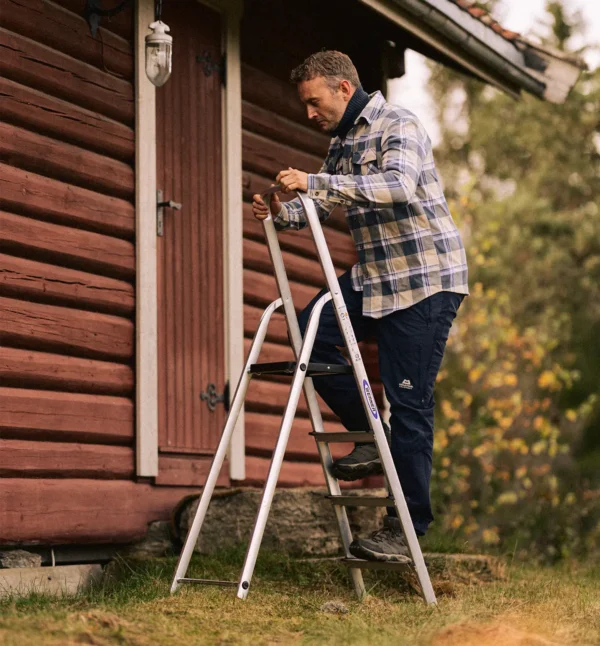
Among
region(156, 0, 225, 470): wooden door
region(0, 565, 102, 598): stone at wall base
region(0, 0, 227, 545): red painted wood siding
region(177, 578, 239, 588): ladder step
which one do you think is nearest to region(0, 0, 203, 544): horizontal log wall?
region(0, 0, 227, 545): red painted wood siding

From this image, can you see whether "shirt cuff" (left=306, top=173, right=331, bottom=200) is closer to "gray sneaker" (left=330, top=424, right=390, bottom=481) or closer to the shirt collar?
the shirt collar

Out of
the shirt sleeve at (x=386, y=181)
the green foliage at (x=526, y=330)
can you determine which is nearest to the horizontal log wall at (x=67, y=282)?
the shirt sleeve at (x=386, y=181)

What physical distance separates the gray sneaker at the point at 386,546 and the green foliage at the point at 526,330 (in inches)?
109

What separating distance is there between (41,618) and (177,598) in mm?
723

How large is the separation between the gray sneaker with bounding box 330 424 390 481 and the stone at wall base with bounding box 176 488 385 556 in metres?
1.31

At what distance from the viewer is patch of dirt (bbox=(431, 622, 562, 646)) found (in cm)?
334

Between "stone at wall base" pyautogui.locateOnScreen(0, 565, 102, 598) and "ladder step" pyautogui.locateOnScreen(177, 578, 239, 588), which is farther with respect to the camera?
"stone at wall base" pyautogui.locateOnScreen(0, 565, 102, 598)

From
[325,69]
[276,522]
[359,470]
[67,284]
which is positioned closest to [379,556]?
[359,470]

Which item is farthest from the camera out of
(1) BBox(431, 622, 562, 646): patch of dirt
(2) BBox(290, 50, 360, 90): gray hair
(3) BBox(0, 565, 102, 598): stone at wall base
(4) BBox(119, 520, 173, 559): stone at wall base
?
A: (4) BBox(119, 520, 173, 559): stone at wall base

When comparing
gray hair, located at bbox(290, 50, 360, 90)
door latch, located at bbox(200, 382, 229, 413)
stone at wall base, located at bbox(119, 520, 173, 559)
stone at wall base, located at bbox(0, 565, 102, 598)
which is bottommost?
stone at wall base, located at bbox(0, 565, 102, 598)

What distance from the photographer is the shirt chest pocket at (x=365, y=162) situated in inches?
181

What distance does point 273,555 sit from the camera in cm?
535

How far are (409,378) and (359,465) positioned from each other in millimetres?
411

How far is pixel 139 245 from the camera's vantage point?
5.77 metres
